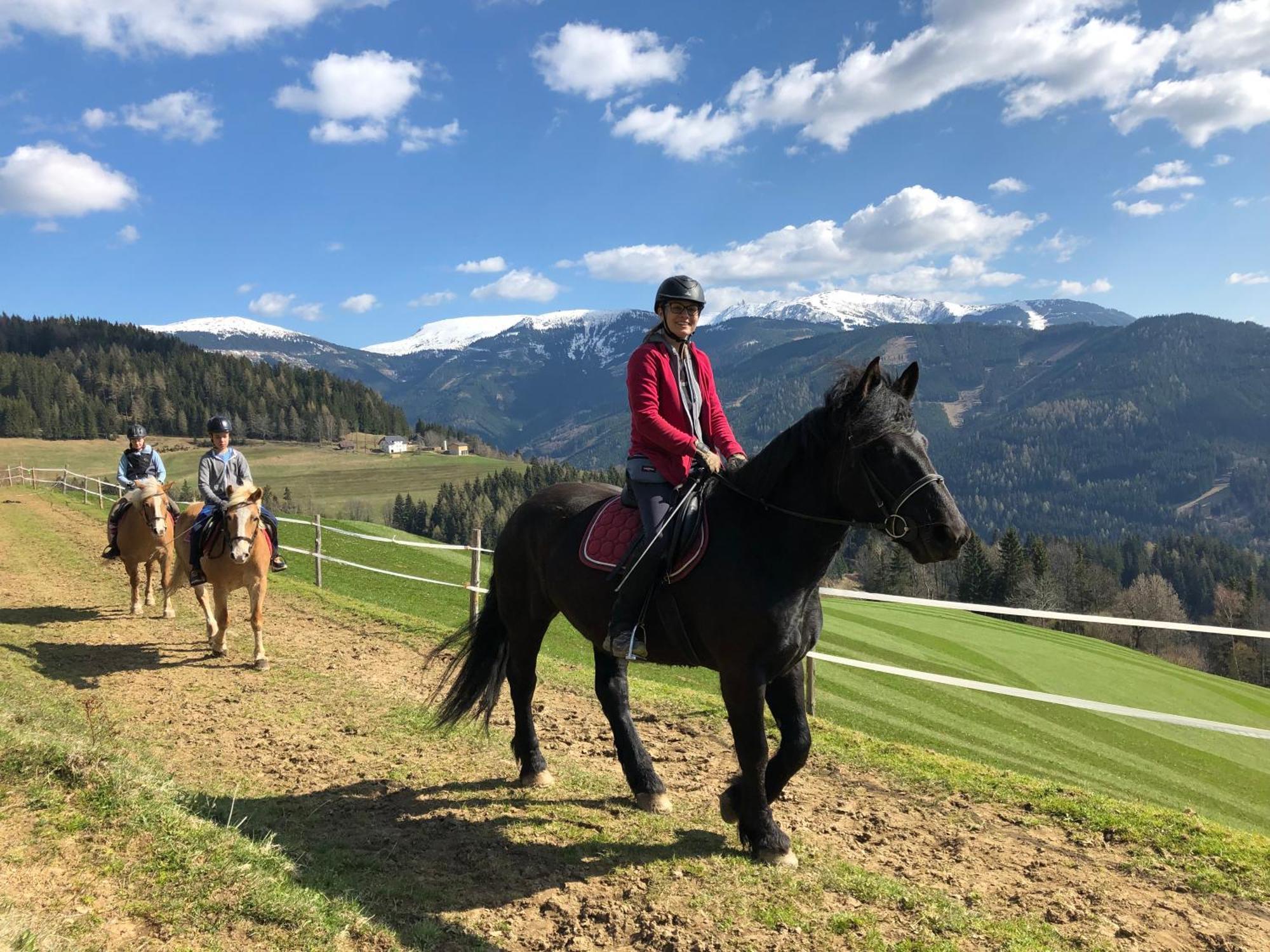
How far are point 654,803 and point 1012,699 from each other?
20052 mm

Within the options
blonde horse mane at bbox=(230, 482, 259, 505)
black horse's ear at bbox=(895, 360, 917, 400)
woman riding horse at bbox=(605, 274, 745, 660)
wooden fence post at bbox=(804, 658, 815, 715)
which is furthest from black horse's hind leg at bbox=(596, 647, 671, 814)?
blonde horse mane at bbox=(230, 482, 259, 505)

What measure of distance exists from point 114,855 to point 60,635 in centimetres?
885

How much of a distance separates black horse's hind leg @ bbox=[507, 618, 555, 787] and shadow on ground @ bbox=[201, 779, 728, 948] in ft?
0.69

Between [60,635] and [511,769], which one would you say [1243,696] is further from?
[60,635]

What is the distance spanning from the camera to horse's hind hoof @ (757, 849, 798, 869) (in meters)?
4.39

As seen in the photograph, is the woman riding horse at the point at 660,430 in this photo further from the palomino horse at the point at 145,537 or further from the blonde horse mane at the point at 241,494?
the palomino horse at the point at 145,537

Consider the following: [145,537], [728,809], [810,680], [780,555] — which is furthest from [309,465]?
[780,555]

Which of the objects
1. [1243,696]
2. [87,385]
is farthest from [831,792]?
[87,385]

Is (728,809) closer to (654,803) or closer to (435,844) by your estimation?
(654,803)

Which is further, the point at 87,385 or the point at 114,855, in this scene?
the point at 87,385

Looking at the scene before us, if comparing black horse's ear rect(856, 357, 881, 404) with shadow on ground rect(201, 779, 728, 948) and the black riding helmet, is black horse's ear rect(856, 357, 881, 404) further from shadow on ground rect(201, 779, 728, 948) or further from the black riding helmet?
shadow on ground rect(201, 779, 728, 948)

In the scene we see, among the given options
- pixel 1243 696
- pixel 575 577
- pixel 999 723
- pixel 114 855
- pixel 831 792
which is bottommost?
pixel 1243 696

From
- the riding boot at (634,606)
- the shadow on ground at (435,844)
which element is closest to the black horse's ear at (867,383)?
the riding boot at (634,606)

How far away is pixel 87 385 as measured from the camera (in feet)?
428
